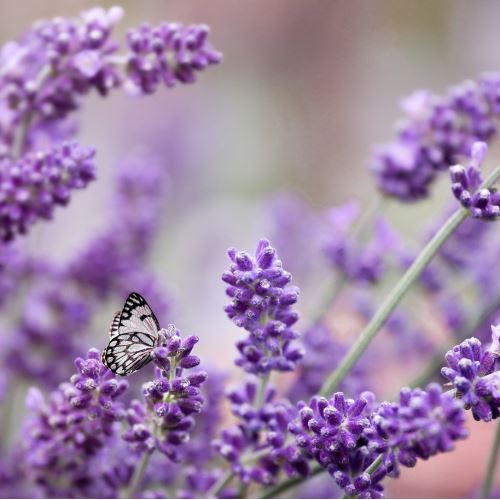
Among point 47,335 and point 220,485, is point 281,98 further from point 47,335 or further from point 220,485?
point 220,485

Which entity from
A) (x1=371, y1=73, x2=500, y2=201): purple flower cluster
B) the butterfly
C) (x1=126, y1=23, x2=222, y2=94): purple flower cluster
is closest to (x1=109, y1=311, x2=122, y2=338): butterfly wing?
the butterfly

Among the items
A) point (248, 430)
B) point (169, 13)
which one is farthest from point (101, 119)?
point (248, 430)

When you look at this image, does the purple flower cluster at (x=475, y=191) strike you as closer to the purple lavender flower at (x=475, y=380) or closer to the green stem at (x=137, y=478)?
the purple lavender flower at (x=475, y=380)

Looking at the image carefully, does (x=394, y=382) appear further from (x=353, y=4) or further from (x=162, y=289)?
(x=353, y=4)

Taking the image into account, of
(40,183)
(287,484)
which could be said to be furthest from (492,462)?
(40,183)

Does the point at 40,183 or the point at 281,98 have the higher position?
the point at 281,98

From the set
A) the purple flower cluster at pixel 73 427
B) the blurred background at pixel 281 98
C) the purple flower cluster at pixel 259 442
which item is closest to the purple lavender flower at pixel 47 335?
the purple flower cluster at pixel 73 427
